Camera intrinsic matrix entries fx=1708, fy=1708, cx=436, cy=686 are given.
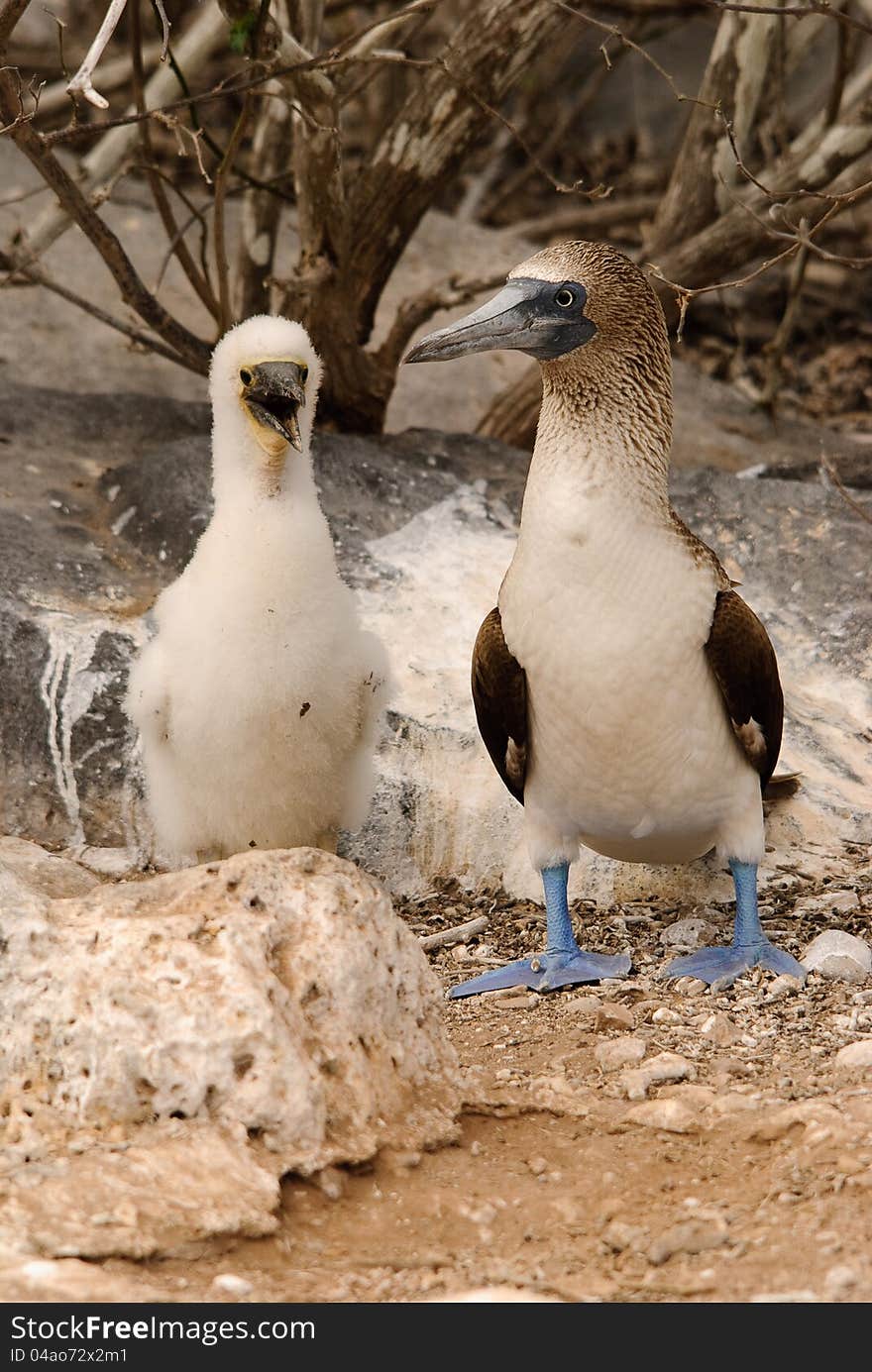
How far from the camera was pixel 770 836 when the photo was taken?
495 cm

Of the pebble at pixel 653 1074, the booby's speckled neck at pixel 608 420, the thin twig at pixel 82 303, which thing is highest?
the thin twig at pixel 82 303

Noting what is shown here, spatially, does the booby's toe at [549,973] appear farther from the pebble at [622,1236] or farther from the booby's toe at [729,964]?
the pebble at [622,1236]

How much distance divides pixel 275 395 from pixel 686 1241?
2.18 m

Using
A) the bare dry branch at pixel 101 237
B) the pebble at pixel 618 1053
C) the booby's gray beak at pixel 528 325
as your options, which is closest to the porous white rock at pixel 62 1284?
the pebble at pixel 618 1053

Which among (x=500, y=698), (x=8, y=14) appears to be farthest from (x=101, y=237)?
(x=500, y=698)

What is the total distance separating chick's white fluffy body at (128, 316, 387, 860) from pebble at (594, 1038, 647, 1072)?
1.06 meters

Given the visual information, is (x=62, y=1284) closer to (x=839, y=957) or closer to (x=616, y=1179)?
(x=616, y=1179)

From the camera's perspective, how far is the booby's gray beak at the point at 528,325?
403cm

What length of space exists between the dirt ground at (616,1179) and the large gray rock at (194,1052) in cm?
8

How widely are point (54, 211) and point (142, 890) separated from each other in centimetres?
420

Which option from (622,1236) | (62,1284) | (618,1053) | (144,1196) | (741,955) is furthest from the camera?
(741,955)

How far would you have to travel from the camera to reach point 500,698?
14.0 ft

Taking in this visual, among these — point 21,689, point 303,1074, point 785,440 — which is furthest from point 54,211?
point 303,1074

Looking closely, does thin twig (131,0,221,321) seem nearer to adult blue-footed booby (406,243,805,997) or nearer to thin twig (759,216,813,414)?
adult blue-footed booby (406,243,805,997)
